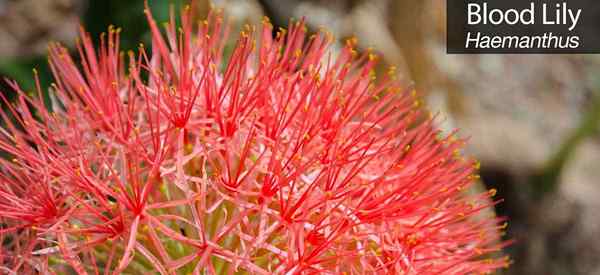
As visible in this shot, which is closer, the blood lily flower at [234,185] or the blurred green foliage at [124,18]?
the blood lily flower at [234,185]

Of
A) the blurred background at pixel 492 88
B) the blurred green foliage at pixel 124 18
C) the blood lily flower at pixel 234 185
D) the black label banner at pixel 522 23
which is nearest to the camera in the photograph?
the blood lily flower at pixel 234 185

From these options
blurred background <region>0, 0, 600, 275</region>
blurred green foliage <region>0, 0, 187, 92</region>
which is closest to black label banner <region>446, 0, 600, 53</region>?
blurred background <region>0, 0, 600, 275</region>

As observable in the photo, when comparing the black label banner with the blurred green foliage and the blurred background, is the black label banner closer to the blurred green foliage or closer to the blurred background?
the blurred background

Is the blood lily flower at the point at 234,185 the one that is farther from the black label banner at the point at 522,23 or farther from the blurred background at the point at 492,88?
the black label banner at the point at 522,23

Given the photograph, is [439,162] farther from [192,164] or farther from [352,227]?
[192,164]

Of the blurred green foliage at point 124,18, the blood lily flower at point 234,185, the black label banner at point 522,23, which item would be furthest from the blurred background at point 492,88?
the blood lily flower at point 234,185

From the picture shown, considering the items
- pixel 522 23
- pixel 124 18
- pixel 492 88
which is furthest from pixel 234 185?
pixel 492 88

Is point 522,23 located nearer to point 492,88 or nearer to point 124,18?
point 124,18

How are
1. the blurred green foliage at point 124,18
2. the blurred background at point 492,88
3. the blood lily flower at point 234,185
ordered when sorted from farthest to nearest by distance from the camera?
the blurred background at point 492,88, the blurred green foliage at point 124,18, the blood lily flower at point 234,185
